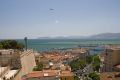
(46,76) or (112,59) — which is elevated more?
(112,59)

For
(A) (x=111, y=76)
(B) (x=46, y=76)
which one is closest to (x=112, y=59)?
(A) (x=111, y=76)

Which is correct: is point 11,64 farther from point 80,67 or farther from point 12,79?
point 80,67

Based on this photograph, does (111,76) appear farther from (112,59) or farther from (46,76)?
(46,76)

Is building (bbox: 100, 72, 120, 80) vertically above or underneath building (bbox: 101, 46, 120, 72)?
underneath

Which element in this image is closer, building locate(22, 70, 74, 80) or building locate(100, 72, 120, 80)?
building locate(100, 72, 120, 80)

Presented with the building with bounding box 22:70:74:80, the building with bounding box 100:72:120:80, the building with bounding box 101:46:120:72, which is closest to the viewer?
the building with bounding box 100:72:120:80

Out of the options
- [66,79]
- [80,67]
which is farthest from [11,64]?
[80,67]

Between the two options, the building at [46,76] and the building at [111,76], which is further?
the building at [46,76]

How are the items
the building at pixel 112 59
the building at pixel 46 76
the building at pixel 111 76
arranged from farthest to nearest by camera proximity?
the building at pixel 112 59
the building at pixel 46 76
the building at pixel 111 76

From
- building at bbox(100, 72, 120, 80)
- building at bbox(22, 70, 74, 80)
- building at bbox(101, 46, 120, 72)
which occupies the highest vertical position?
building at bbox(101, 46, 120, 72)

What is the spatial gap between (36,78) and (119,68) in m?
6.42

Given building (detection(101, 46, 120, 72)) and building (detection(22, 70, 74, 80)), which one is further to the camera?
building (detection(101, 46, 120, 72))

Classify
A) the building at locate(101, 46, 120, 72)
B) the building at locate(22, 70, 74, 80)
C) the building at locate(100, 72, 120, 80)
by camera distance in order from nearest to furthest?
the building at locate(100, 72, 120, 80)
the building at locate(22, 70, 74, 80)
the building at locate(101, 46, 120, 72)

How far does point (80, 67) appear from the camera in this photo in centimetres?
3872
